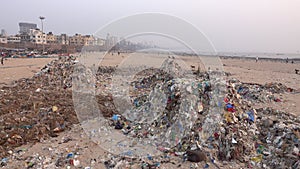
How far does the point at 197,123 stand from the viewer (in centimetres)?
467

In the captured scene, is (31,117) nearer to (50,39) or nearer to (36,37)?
(36,37)

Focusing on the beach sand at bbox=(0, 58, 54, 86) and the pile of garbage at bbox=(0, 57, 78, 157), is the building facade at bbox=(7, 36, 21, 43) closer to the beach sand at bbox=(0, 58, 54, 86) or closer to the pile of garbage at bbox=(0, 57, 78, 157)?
the beach sand at bbox=(0, 58, 54, 86)

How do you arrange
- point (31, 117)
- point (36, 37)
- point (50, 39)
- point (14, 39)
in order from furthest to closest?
point (50, 39)
point (14, 39)
point (36, 37)
point (31, 117)

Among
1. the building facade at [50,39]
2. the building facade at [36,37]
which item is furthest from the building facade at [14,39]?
the building facade at [50,39]

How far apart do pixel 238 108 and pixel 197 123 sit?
1.20m

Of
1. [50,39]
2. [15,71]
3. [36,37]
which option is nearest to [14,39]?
[50,39]

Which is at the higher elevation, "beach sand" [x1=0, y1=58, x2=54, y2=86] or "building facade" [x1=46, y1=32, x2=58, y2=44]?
"building facade" [x1=46, y1=32, x2=58, y2=44]

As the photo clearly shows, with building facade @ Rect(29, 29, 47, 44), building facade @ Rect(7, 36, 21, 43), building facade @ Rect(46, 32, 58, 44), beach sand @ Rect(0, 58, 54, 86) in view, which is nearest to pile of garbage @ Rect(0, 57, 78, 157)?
beach sand @ Rect(0, 58, 54, 86)

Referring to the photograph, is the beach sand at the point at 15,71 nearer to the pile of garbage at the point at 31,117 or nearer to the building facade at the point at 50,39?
the pile of garbage at the point at 31,117

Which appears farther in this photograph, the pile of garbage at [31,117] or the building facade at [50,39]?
the building facade at [50,39]

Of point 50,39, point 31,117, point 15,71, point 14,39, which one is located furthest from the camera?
point 50,39

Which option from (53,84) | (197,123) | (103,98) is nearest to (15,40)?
(53,84)

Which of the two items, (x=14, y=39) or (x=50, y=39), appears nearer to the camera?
(x=14, y=39)

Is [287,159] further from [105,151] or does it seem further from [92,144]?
[92,144]
